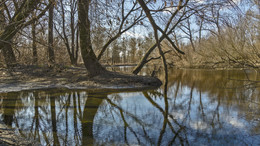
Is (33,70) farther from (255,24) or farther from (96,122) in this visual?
(255,24)

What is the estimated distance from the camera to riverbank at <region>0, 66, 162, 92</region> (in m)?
10.8

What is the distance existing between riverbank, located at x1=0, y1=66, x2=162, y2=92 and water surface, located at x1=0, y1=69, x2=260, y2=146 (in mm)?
2939

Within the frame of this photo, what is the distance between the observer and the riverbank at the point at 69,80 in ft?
35.6

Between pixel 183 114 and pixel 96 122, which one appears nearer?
pixel 96 122

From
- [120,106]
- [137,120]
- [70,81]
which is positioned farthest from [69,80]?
[137,120]

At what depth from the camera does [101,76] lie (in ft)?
38.2

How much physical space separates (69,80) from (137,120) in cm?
758

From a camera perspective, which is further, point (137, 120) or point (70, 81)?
point (70, 81)

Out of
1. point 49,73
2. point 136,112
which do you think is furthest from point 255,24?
point 49,73

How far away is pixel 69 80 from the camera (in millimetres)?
11797

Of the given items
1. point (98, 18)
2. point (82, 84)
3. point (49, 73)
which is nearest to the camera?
point (98, 18)

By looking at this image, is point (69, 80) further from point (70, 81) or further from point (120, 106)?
point (120, 106)

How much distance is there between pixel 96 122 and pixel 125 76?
22.4ft

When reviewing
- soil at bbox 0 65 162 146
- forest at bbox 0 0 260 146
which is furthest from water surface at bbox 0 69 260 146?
soil at bbox 0 65 162 146
